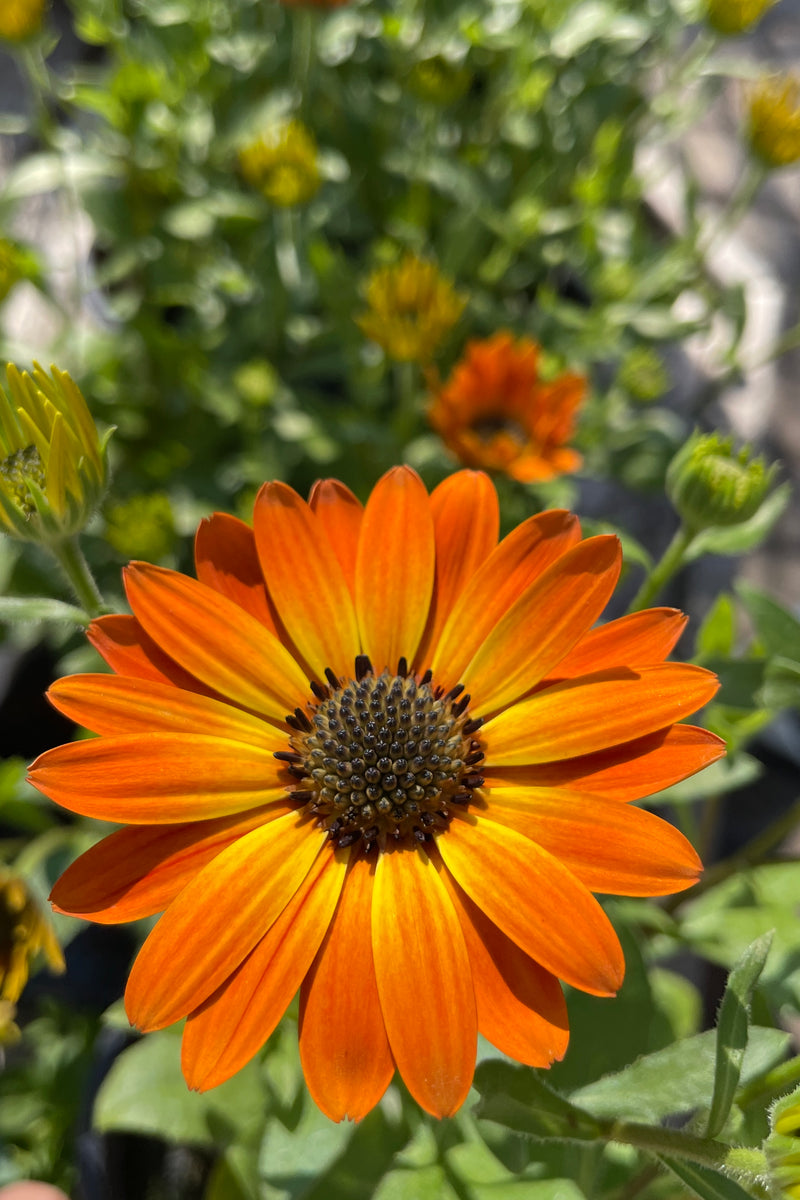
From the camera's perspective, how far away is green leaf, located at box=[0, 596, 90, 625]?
0.56 m

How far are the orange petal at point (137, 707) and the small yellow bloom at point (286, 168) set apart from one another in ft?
2.37

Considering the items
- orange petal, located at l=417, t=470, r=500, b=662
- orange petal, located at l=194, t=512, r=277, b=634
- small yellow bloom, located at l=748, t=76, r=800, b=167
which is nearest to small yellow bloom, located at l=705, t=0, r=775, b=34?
small yellow bloom, located at l=748, t=76, r=800, b=167

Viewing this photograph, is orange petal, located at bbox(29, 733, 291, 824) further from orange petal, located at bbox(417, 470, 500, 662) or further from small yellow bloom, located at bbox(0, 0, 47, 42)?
small yellow bloom, located at bbox(0, 0, 47, 42)

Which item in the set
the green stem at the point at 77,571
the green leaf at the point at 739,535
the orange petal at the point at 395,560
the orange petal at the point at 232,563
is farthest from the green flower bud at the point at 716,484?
the green stem at the point at 77,571

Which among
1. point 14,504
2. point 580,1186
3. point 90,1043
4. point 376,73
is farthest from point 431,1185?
point 376,73

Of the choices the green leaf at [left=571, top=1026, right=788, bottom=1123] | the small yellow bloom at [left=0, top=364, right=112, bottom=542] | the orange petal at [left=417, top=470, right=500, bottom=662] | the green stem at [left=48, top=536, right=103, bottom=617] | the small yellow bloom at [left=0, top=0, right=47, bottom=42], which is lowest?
the green leaf at [left=571, top=1026, right=788, bottom=1123]

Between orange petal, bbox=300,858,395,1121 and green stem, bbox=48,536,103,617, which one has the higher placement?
green stem, bbox=48,536,103,617

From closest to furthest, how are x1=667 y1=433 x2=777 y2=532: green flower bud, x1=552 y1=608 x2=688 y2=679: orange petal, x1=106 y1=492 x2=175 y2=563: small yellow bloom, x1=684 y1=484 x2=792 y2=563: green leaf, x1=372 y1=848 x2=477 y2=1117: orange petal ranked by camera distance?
x1=372 y1=848 x2=477 y2=1117: orange petal
x1=552 y1=608 x2=688 y2=679: orange petal
x1=667 y1=433 x2=777 y2=532: green flower bud
x1=684 y1=484 x2=792 y2=563: green leaf
x1=106 y1=492 x2=175 y2=563: small yellow bloom

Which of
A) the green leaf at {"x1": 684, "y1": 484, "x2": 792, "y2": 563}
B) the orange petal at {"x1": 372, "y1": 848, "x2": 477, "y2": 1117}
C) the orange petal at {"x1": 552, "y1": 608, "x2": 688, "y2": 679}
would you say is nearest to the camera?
the orange petal at {"x1": 372, "y1": 848, "x2": 477, "y2": 1117}

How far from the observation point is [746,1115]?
554mm

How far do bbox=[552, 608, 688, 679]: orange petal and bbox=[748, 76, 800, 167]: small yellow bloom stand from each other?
89cm

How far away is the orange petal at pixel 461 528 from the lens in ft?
1.98

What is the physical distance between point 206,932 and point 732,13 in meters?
1.24

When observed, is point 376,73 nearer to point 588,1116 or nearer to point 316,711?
point 316,711
